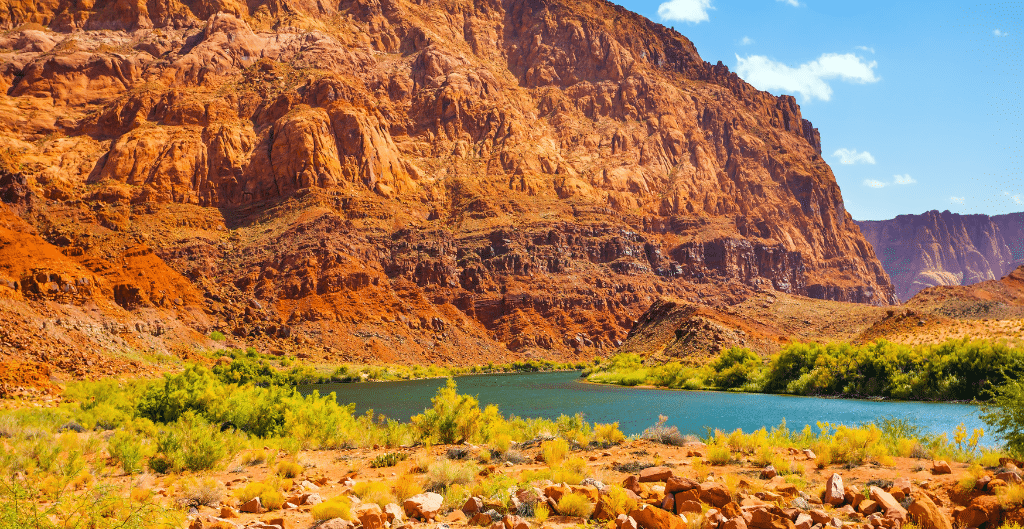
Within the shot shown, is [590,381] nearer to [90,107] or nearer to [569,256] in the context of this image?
[569,256]

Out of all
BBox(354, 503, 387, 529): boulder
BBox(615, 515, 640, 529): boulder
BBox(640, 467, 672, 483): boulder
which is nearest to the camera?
BBox(615, 515, 640, 529): boulder

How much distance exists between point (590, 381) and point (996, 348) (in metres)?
41.8

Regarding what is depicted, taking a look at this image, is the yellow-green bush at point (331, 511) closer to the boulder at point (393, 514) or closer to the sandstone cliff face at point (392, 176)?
the boulder at point (393, 514)

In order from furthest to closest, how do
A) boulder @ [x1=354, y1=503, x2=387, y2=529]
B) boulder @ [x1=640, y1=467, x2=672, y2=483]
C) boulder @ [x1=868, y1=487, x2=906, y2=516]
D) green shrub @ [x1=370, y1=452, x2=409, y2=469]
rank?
green shrub @ [x1=370, y1=452, x2=409, y2=469], boulder @ [x1=640, y1=467, x2=672, y2=483], boulder @ [x1=868, y1=487, x2=906, y2=516], boulder @ [x1=354, y1=503, x2=387, y2=529]

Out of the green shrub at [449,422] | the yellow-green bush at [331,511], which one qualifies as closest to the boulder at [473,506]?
the yellow-green bush at [331,511]

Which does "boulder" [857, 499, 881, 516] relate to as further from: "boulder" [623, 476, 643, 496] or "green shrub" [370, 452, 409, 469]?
A: "green shrub" [370, 452, 409, 469]

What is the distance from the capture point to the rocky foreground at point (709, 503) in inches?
333

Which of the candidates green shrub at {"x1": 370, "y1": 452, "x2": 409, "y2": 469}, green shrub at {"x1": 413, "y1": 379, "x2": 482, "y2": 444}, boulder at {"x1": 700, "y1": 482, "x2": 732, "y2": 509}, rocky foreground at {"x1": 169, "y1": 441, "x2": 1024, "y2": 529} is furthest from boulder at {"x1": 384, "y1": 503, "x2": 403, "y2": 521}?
green shrub at {"x1": 413, "y1": 379, "x2": 482, "y2": 444}

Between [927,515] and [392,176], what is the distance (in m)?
126

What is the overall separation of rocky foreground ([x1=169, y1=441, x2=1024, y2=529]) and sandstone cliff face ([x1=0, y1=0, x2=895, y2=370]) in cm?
6786

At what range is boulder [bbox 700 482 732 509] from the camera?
365 inches

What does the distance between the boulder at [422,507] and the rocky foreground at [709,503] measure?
0.6 inches

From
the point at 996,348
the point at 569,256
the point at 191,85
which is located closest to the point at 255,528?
the point at 996,348

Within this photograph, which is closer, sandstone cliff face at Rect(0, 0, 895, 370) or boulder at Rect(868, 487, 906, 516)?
boulder at Rect(868, 487, 906, 516)
